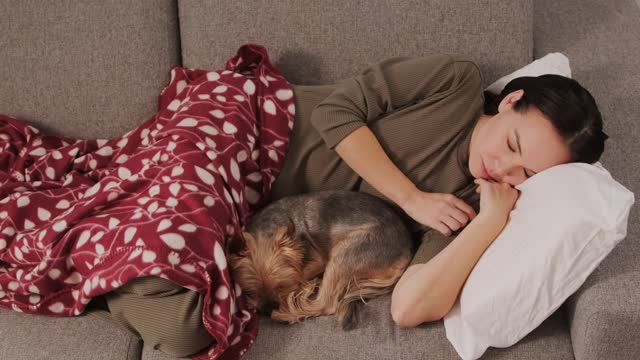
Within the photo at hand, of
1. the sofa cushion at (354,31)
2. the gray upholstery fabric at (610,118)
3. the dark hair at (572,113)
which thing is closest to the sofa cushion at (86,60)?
the sofa cushion at (354,31)

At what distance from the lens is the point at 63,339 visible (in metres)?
1.57

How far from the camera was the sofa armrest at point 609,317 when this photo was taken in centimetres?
134

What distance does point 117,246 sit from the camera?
5.00ft

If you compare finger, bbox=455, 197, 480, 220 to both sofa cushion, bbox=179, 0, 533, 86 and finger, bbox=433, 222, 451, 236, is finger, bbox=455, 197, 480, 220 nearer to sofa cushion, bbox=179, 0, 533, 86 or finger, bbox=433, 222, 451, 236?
finger, bbox=433, 222, 451, 236

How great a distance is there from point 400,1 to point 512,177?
688 millimetres

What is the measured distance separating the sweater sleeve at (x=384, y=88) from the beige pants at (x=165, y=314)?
0.60 m

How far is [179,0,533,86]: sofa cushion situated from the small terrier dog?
519 millimetres

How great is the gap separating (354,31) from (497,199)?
2.43 feet

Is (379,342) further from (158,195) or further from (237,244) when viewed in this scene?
(158,195)

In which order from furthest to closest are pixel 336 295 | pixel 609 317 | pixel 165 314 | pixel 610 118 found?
pixel 610 118, pixel 336 295, pixel 165 314, pixel 609 317

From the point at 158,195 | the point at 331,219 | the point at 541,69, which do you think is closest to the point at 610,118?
the point at 541,69

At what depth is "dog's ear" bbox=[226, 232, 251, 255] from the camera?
1647 millimetres

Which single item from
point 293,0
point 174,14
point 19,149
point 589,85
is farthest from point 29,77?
point 589,85

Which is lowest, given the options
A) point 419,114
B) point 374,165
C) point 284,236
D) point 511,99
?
point 284,236
